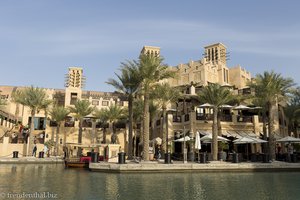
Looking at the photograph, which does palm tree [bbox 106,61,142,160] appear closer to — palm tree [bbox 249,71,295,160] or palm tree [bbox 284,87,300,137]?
palm tree [bbox 249,71,295,160]

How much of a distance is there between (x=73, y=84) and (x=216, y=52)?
46.9m

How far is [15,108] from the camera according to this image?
189ft

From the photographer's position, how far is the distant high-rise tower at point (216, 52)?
278 feet

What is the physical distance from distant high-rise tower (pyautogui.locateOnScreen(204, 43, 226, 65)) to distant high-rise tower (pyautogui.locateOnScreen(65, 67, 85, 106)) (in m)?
41.1

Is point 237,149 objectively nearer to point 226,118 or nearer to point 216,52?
point 226,118

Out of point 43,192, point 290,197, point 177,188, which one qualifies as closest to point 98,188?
point 43,192

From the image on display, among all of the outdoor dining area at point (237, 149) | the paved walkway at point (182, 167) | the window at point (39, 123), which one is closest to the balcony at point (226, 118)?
the outdoor dining area at point (237, 149)

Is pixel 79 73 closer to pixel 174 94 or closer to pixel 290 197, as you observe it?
pixel 174 94

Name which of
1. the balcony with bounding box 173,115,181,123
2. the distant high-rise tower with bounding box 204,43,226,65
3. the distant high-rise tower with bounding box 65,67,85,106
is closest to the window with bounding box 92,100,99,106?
the distant high-rise tower with bounding box 65,67,85,106

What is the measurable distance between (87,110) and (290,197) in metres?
38.0

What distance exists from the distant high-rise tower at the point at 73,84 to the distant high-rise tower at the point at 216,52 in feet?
135

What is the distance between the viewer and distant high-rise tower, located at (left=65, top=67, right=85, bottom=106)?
182ft

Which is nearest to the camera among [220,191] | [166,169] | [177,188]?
[220,191]

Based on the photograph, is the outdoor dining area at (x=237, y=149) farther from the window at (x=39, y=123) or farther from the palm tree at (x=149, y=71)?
the window at (x=39, y=123)
